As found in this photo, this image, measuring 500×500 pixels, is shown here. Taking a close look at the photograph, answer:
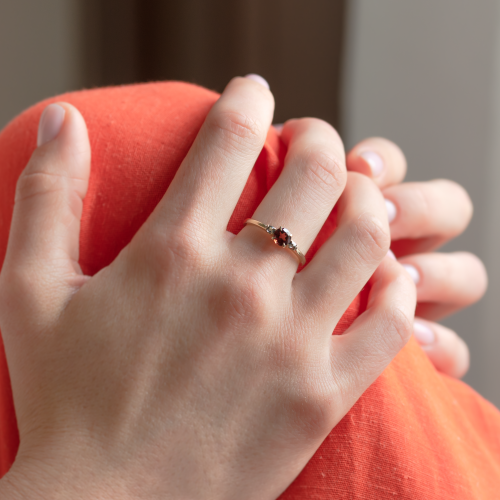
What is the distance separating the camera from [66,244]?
0.52m

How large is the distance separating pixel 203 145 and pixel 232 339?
0.20 m

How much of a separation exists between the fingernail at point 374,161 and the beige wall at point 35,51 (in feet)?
6.58

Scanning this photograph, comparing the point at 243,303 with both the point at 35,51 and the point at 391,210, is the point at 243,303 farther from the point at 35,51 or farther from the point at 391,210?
the point at 35,51

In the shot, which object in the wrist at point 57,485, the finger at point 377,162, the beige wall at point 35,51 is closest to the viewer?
the wrist at point 57,485

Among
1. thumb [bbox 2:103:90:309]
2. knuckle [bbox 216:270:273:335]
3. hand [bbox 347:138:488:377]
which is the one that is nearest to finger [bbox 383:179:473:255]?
hand [bbox 347:138:488:377]

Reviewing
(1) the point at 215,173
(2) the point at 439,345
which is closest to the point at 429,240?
(2) the point at 439,345

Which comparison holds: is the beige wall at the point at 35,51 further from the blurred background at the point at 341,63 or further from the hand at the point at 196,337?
the hand at the point at 196,337

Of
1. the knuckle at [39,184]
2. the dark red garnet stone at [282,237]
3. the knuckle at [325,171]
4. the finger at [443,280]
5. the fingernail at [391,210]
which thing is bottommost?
the finger at [443,280]

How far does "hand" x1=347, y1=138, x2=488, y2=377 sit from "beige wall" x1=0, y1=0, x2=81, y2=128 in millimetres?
1971

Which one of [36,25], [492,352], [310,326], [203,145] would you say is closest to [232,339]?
[310,326]

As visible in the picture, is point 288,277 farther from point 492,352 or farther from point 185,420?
point 492,352

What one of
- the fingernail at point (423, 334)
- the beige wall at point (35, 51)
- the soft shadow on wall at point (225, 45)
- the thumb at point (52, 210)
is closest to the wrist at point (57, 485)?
the thumb at point (52, 210)

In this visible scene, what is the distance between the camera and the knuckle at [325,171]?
0.50 m

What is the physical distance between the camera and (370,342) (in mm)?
476
